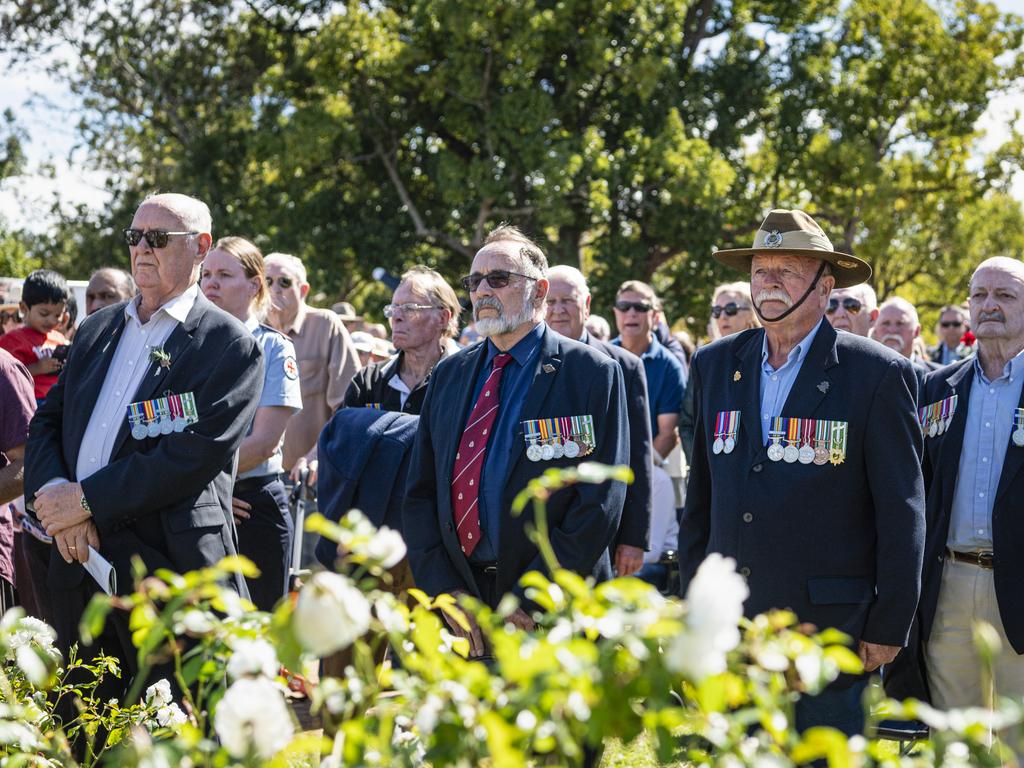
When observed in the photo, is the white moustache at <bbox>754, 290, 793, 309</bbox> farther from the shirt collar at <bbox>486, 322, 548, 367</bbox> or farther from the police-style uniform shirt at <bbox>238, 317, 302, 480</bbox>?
the police-style uniform shirt at <bbox>238, 317, 302, 480</bbox>

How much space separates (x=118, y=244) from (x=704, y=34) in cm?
1384

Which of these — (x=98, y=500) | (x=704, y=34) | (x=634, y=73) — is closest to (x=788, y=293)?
(x=98, y=500)

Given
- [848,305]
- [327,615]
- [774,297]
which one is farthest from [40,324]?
[327,615]

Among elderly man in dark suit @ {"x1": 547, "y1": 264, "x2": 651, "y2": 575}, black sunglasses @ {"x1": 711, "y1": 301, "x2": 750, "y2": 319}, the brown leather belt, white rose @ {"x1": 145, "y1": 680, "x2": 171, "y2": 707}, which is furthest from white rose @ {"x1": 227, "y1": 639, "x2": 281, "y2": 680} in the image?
black sunglasses @ {"x1": 711, "y1": 301, "x2": 750, "y2": 319}

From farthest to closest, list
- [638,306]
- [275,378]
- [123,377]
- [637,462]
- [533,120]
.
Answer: [533,120], [638,306], [275,378], [637,462], [123,377]

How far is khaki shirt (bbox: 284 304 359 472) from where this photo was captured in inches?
295

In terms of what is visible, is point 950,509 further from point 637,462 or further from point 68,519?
point 68,519

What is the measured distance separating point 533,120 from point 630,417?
18442mm

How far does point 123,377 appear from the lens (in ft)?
14.6

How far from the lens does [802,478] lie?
159 inches

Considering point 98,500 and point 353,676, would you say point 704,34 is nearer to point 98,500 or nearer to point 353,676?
point 98,500

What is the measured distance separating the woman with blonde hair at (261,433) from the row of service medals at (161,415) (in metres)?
1.27

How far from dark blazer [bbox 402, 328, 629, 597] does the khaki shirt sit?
2756 millimetres

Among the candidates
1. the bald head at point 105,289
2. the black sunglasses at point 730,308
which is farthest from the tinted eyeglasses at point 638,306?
the bald head at point 105,289
